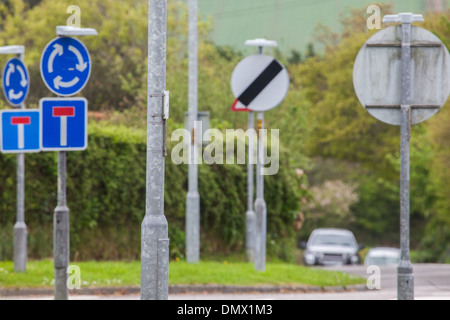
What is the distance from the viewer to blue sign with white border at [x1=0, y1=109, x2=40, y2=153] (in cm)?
1337

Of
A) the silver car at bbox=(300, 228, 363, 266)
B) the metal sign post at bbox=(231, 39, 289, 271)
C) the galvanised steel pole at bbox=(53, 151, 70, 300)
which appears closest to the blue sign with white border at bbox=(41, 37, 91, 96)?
the galvanised steel pole at bbox=(53, 151, 70, 300)

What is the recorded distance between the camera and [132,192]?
20219mm

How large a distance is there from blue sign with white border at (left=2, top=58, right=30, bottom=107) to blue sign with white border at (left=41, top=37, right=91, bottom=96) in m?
4.56

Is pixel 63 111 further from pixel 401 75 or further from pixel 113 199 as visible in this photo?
pixel 113 199

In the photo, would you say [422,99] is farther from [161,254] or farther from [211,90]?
[211,90]

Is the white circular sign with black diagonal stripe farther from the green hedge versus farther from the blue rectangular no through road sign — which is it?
the green hedge

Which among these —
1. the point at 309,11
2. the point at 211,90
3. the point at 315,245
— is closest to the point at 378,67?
the point at 309,11

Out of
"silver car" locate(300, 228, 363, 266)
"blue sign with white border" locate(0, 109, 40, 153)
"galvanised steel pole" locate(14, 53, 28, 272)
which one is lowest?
"silver car" locate(300, 228, 363, 266)

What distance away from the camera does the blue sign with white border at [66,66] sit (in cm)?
1084

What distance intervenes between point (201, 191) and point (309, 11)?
523 centimetres

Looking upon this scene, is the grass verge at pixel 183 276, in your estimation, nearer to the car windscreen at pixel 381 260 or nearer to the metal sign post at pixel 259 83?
the metal sign post at pixel 259 83

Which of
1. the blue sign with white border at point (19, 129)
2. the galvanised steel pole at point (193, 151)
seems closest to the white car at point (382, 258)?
the galvanised steel pole at point (193, 151)
